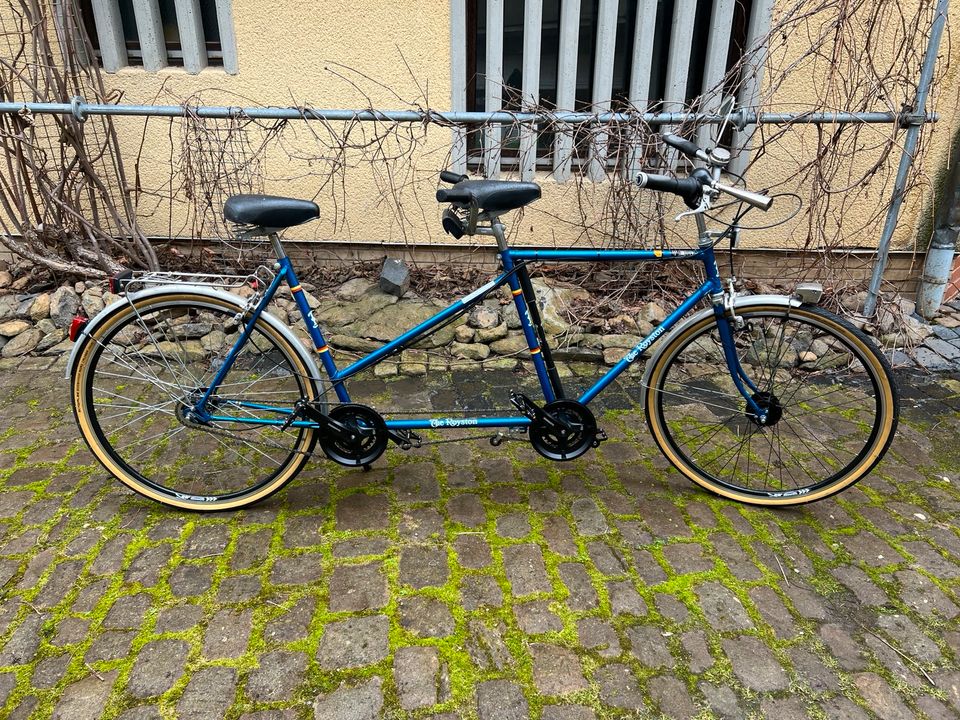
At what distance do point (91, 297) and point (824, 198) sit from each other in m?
5.12

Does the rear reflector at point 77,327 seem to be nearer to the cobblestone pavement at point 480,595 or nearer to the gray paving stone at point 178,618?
the cobblestone pavement at point 480,595

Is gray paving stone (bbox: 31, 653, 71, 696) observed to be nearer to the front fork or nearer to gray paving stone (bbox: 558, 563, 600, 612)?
gray paving stone (bbox: 558, 563, 600, 612)

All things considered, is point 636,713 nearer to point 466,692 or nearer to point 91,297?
point 466,692

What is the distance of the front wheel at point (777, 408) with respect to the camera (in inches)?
103

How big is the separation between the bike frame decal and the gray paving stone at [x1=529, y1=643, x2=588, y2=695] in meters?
0.92

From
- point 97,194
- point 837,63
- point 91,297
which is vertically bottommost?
point 91,297

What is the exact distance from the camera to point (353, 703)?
1.95 meters

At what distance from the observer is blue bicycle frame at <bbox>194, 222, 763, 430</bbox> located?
2.54 metres

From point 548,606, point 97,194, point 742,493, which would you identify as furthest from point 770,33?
point 97,194

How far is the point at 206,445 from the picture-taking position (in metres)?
3.24

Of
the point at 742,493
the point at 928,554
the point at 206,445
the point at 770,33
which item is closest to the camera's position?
the point at 928,554

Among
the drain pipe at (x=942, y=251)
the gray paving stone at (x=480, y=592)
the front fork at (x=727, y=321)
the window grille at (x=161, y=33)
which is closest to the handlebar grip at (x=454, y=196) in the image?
the front fork at (x=727, y=321)

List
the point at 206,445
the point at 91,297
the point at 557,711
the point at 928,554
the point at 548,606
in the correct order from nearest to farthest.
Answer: the point at 557,711 < the point at 548,606 < the point at 928,554 < the point at 206,445 < the point at 91,297

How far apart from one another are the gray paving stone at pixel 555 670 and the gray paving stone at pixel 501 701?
72 millimetres
